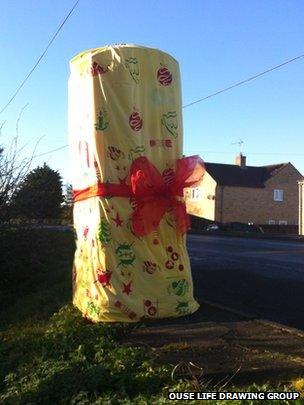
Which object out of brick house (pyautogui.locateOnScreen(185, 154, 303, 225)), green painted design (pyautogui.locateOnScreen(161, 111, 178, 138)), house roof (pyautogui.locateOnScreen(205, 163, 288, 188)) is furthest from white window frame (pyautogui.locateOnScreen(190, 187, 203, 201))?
green painted design (pyautogui.locateOnScreen(161, 111, 178, 138))

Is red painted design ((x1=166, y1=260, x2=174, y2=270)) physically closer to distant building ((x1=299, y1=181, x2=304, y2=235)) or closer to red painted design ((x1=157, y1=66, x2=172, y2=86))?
red painted design ((x1=157, y1=66, x2=172, y2=86))

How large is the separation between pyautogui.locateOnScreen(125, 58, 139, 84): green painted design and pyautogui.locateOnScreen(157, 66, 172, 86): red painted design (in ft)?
0.89

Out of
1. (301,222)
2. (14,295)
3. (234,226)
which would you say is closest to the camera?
(14,295)

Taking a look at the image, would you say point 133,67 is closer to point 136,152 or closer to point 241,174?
point 136,152

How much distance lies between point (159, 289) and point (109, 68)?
2.49 metres

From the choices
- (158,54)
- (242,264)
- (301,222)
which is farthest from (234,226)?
(158,54)

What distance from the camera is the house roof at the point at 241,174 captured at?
177 feet

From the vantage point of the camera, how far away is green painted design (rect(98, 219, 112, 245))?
6.24 m

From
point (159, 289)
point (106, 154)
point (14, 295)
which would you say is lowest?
point (14, 295)

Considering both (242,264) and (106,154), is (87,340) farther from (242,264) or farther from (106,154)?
(242,264)

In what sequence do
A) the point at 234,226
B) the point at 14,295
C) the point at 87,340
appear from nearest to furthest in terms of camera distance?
the point at 87,340
the point at 14,295
the point at 234,226

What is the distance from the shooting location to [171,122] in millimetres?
6625

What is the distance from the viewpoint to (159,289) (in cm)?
639

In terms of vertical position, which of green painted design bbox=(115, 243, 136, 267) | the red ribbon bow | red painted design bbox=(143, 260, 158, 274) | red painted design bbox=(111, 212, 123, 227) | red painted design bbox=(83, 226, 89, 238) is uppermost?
the red ribbon bow
